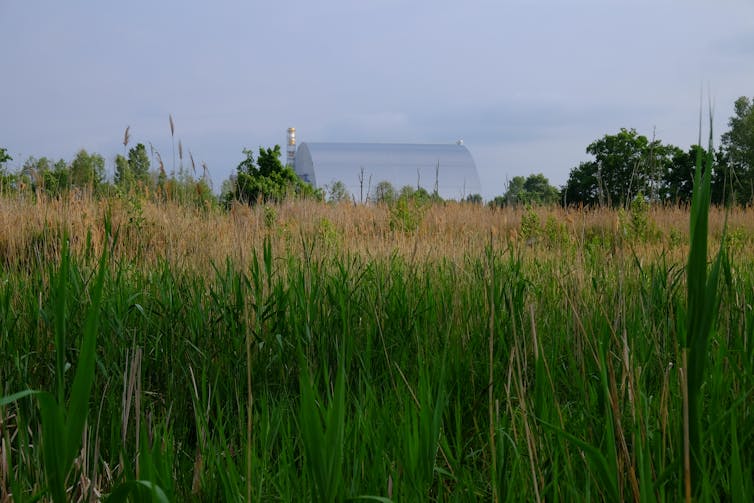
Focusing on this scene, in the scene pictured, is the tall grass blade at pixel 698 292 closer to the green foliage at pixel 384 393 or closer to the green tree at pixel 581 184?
the green foliage at pixel 384 393

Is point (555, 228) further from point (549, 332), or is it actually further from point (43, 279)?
point (43, 279)

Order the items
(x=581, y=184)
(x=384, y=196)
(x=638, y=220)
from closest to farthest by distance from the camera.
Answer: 1. (x=638, y=220)
2. (x=384, y=196)
3. (x=581, y=184)

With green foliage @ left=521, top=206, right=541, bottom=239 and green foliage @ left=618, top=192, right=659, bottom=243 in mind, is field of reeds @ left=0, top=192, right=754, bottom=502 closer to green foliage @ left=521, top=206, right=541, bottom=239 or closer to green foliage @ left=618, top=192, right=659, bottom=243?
green foliage @ left=521, top=206, right=541, bottom=239

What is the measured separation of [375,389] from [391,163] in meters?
35.5

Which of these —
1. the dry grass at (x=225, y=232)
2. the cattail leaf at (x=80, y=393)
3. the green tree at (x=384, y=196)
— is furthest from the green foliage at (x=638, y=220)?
the cattail leaf at (x=80, y=393)

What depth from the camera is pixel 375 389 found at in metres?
1.79

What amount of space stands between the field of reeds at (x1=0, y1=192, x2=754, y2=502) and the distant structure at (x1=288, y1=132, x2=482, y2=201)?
3089 centimetres

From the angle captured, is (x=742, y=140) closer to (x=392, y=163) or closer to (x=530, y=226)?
(x=530, y=226)

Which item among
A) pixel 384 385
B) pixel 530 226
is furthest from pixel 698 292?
pixel 530 226

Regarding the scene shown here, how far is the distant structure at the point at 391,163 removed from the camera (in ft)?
114

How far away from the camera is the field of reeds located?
3.19 feet

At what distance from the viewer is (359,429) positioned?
1517 mm

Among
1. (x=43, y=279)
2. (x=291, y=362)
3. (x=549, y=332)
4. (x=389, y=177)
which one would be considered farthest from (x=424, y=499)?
(x=389, y=177)

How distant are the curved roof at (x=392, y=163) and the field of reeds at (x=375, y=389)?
101 feet
